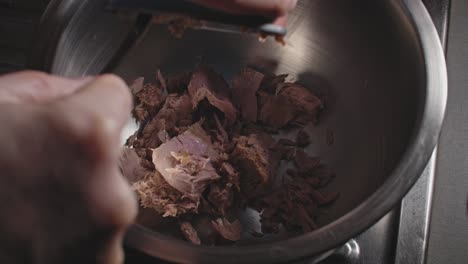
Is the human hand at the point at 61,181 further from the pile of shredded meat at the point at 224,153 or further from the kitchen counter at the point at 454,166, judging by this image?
the kitchen counter at the point at 454,166

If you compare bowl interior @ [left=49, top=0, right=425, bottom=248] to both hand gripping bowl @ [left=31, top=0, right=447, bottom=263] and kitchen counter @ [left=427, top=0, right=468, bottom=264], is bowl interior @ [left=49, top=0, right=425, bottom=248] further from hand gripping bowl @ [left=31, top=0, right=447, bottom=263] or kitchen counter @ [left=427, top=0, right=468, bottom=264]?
kitchen counter @ [left=427, top=0, right=468, bottom=264]

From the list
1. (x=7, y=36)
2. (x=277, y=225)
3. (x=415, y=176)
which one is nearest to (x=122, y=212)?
(x=415, y=176)

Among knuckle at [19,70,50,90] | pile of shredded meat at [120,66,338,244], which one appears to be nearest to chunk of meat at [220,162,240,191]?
pile of shredded meat at [120,66,338,244]

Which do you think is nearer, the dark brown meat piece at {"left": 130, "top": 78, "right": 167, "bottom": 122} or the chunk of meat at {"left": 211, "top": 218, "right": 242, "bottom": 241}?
the chunk of meat at {"left": 211, "top": 218, "right": 242, "bottom": 241}

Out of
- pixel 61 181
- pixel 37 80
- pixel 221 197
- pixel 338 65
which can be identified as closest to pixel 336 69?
pixel 338 65

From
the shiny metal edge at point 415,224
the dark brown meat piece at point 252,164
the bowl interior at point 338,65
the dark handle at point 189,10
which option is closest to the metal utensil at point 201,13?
the dark handle at point 189,10

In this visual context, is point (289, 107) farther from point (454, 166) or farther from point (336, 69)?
point (454, 166)

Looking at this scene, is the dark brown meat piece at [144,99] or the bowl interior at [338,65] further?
the dark brown meat piece at [144,99]
